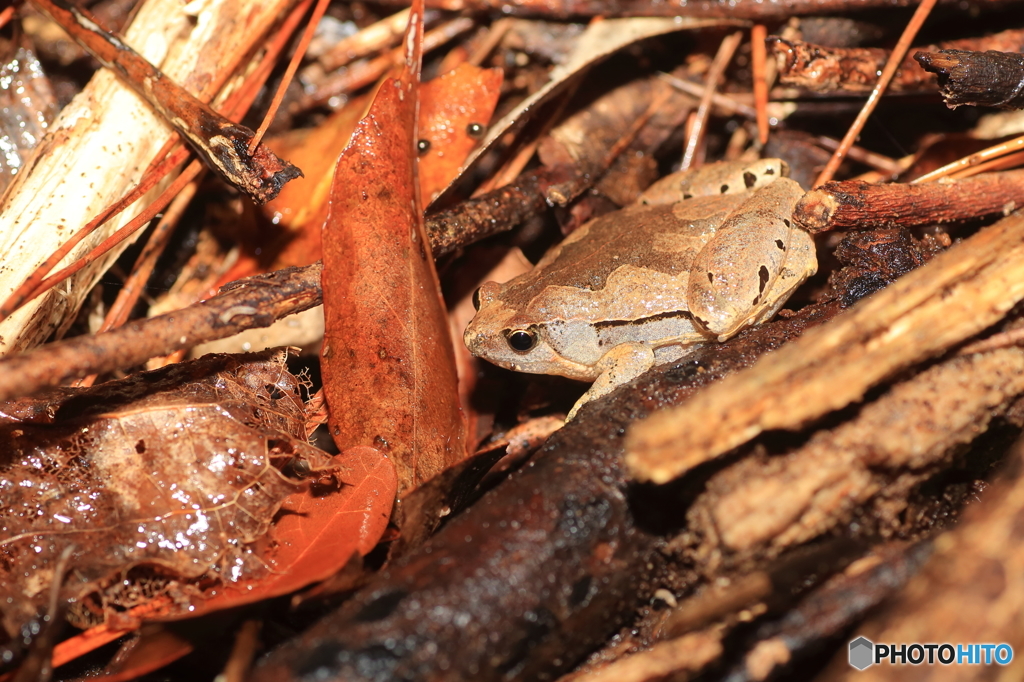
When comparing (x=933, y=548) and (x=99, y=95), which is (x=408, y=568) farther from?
(x=99, y=95)

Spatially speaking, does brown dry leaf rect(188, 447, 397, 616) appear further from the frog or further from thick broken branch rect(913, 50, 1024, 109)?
thick broken branch rect(913, 50, 1024, 109)

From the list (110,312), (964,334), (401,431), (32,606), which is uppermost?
(110,312)

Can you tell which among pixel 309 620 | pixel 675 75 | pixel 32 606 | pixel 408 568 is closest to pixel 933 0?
pixel 675 75

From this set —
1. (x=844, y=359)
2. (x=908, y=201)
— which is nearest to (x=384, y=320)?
(x=844, y=359)

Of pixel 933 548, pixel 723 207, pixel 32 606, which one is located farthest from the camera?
pixel 723 207

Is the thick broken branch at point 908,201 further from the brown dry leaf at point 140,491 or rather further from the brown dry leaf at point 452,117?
the brown dry leaf at point 140,491

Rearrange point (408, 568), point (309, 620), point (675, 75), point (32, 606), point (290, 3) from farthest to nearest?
1. point (675, 75)
2. point (290, 3)
3. point (309, 620)
4. point (32, 606)
5. point (408, 568)

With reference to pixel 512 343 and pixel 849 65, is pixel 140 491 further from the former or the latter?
pixel 849 65
